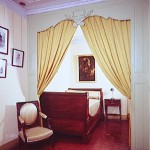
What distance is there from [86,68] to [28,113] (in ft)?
9.20

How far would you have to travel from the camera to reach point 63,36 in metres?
3.03

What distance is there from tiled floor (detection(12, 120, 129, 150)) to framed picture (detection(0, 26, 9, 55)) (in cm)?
170

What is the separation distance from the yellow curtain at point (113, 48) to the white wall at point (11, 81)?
133 cm

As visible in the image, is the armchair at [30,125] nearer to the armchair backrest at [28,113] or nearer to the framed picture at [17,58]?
the armchair backrest at [28,113]

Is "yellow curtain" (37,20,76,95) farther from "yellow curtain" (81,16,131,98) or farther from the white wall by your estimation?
"yellow curtain" (81,16,131,98)

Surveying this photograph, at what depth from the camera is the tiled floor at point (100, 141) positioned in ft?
9.58

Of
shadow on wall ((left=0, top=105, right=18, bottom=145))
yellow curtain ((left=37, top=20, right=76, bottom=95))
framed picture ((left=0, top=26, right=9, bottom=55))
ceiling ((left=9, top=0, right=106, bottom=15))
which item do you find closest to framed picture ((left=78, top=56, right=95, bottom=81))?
yellow curtain ((left=37, top=20, right=76, bottom=95))

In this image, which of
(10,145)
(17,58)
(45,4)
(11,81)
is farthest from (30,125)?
(45,4)

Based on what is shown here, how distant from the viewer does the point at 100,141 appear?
3.21m

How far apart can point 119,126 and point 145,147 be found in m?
1.71

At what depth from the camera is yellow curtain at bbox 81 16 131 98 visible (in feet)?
8.65

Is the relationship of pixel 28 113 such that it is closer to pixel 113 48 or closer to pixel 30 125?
pixel 30 125

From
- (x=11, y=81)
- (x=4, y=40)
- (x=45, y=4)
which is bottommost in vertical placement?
(x=11, y=81)

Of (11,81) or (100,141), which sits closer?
(11,81)
